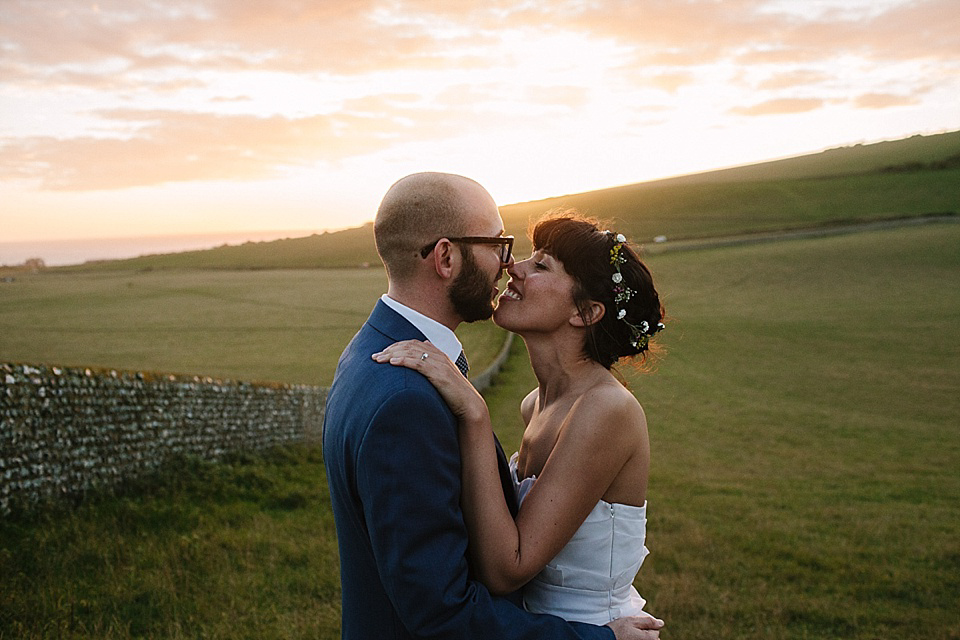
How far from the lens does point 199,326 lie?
2912 centimetres

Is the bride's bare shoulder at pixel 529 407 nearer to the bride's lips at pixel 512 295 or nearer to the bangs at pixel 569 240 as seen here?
the bride's lips at pixel 512 295

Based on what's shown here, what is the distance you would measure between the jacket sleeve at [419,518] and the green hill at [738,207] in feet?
205

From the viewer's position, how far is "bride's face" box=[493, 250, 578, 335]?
3.84 m

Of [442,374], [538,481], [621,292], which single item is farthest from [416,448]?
[621,292]

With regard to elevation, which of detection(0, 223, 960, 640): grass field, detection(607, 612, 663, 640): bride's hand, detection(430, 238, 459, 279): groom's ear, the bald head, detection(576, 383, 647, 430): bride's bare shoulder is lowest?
detection(0, 223, 960, 640): grass field

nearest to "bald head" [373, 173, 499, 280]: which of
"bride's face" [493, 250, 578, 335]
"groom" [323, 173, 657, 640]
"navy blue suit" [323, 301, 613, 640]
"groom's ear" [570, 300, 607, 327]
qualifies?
"groom" [323, 173, 657, 640]

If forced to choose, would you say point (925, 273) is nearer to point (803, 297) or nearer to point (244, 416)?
point (803, 297)

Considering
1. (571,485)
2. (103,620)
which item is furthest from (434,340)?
(103,620)

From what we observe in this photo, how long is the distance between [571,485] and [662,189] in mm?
109675

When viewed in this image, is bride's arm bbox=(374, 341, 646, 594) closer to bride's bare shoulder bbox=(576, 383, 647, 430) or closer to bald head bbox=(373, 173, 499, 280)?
bride's bare shoulder bbox=(576, 383, 647, 430)

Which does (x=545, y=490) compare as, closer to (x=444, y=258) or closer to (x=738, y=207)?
(x=444, y=258)

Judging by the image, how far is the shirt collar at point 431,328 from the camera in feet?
10.0

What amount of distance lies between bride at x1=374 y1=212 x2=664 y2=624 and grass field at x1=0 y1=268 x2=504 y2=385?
15.7 metres

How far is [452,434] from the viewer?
2709mm
